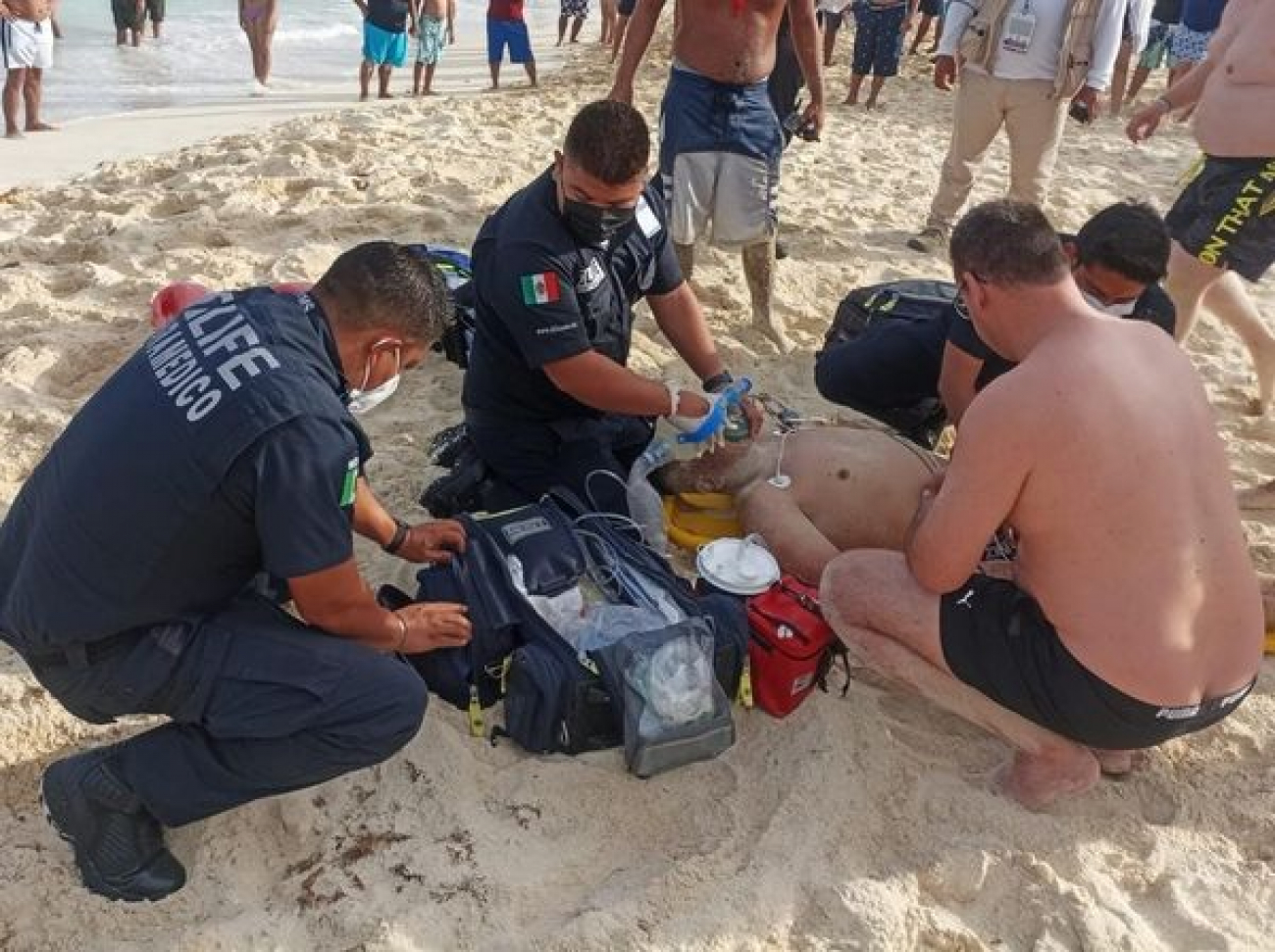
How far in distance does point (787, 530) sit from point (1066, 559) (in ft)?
3.25

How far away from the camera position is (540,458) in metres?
3.52

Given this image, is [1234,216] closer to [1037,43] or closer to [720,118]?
[1037,43]

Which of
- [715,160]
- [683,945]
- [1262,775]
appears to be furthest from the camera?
[715,160]

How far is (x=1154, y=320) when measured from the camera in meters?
3.44

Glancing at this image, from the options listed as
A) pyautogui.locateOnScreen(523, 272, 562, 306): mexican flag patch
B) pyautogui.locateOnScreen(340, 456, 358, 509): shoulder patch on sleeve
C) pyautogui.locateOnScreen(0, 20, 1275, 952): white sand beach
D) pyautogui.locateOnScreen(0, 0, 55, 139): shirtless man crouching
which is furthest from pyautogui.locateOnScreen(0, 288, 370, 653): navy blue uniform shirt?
pyautogui.locateOnScreen(0, 0, 55, 139): shirtless man crouching

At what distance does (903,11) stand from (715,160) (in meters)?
5.61

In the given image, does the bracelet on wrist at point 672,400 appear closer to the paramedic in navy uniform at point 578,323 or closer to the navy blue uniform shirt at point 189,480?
the paramedic in navy uniform at point 578,323

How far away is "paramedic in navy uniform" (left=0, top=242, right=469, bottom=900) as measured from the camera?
2.01m

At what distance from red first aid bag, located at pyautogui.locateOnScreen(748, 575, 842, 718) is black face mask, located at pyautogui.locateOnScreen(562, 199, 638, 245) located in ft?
3.92

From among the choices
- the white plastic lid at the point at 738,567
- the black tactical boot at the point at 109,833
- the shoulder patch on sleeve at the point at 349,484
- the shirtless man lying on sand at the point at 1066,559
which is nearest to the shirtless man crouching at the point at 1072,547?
the shirtless man lying on sand at the point at 1066,559

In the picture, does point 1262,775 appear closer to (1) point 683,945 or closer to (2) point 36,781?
(1) point 683,945

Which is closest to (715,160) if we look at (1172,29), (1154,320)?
(1154,320)

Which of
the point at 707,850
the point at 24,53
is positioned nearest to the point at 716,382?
the point at 707,850

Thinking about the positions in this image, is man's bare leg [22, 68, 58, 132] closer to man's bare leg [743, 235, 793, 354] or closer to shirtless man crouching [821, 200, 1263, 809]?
man's bare leg [743, 235, 793, 354]
